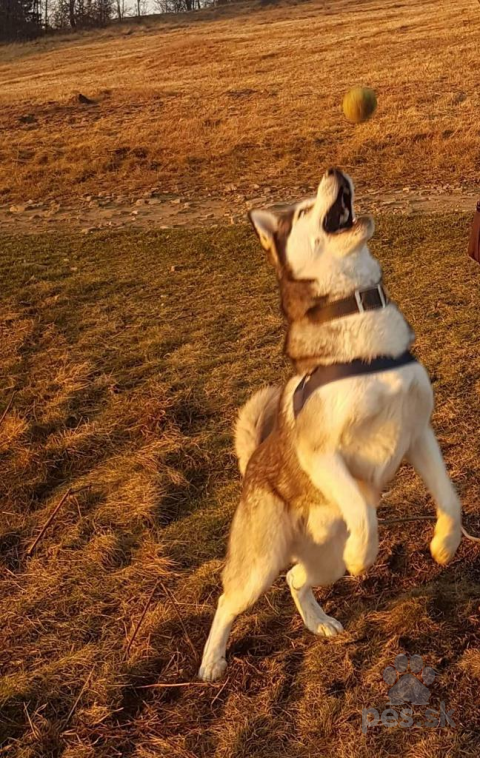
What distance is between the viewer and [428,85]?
60.8 ft

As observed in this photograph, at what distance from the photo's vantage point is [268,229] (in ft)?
9.70

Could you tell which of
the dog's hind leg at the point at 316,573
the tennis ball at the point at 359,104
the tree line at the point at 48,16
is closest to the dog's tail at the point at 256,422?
the dog's hind leg at the point at 316,573

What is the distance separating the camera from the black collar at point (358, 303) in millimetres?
2607

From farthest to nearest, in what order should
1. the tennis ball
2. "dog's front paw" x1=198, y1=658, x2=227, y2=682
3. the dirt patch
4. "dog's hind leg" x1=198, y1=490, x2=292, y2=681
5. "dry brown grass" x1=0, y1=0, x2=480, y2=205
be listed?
"dry brown grass" x1=0, y1=0, x2=480, y2=205
the dirt patch
the tennis ball
"dog's front paw" x1=198, y1=658, x2=227, y2=682
"dog's hind leg" x1=198, y1=490, x2=292, y2=681

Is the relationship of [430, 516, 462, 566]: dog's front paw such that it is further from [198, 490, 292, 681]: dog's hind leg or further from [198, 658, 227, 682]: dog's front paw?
[198, 658, 227, 682]: dog's front paw

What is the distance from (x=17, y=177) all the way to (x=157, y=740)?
542 inches

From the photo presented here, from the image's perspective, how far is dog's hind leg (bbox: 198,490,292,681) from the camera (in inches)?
111

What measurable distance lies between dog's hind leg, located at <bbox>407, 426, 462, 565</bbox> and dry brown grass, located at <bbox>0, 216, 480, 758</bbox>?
1.80ft

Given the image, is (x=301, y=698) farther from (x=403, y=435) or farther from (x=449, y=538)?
(x=403, y=435)

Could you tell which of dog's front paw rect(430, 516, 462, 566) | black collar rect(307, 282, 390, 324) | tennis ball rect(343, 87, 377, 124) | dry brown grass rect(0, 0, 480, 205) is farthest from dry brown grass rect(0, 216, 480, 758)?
dry brown grass rect(0, 0, 480, 205)

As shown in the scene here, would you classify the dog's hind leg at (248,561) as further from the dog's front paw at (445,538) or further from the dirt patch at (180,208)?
the dirt patch at (180,208)

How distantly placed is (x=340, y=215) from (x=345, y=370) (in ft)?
2.01

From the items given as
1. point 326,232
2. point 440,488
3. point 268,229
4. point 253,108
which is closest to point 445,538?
point 440,488

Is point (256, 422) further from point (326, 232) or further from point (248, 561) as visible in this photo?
point (326, 232)
